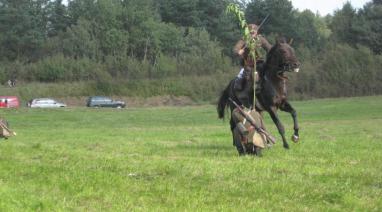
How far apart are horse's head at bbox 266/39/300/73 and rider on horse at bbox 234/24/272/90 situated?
0.91 ft

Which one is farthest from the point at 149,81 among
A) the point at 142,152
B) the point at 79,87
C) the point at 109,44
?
the point at 142,152

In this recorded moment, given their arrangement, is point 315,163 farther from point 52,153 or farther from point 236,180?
point 52,153

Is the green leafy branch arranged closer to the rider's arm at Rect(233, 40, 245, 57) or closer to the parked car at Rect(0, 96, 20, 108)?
the rider's arm at Rect(233, 40, 245, 57)

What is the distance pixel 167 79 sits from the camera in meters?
78.8

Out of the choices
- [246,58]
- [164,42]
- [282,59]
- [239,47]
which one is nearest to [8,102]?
[164,42]

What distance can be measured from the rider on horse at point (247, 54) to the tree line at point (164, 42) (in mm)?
56522

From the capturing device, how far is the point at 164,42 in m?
96.7

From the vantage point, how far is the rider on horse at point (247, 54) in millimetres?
15169

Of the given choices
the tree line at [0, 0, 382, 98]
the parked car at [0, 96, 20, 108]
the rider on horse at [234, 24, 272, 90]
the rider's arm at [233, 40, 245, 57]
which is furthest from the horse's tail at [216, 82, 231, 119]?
the tree line at [0, 0, 382, 98]

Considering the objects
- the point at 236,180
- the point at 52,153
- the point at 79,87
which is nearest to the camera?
the point at 236,180

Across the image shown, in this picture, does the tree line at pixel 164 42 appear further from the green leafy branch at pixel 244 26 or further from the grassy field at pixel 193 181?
the grassy field at pixel 193 181

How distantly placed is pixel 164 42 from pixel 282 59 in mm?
82221

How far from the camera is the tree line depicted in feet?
245

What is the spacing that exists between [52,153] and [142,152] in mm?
2002
